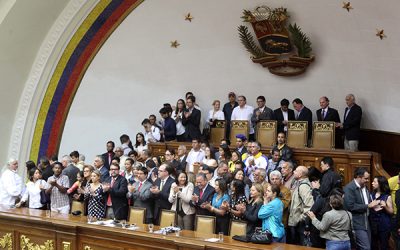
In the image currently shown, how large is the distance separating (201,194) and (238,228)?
0.82 meters

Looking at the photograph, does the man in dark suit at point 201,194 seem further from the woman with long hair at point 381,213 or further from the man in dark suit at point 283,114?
the man in dark suit at point 283,114

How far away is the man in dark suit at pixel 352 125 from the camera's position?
9.65 m

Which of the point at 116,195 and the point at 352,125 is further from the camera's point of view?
the point at 352,125

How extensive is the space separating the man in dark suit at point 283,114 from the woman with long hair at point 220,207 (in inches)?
139

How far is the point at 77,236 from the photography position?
21.9 ft

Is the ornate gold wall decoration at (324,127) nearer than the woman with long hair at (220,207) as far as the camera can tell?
No

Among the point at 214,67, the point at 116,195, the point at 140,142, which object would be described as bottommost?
the point at 116,195

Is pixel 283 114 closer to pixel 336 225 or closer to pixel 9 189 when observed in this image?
pixel 9 189

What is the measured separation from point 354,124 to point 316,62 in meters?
1.56

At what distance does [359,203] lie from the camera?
21.5 feet

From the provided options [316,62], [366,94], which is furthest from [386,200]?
[316,62]

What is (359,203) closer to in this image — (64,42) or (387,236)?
(387,236)

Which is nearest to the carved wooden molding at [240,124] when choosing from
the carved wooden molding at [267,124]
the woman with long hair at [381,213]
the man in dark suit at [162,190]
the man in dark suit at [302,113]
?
the carved wooden molding at [267,124]

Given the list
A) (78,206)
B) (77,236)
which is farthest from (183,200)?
(78,206)
